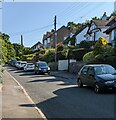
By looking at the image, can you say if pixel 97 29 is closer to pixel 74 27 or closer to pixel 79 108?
pixel 74 27

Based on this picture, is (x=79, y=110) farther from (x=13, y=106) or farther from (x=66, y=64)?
(x=66, y=64)

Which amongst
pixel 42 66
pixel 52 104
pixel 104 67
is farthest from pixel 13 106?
pixel 42 66

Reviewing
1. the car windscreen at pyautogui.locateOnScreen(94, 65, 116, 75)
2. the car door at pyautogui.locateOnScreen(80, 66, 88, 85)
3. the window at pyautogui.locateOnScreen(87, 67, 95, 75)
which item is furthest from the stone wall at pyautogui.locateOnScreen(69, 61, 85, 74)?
the car windscreen at pyautogui.locateOnScreen(94, 65, 116, 75)

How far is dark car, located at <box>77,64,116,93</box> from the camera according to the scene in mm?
17109

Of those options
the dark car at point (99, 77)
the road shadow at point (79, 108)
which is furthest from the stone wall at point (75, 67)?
the road shadow at point (79, 108)

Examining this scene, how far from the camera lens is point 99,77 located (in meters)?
17.7

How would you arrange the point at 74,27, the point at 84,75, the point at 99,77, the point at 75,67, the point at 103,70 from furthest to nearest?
1. the point at 74,27
2. the point at 75,67
3. the point at 84,75
4. the point at 103,70
5. the point at 99,77

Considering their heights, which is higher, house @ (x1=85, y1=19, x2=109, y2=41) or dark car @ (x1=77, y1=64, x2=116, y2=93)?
house @ (x1=85, y1=19, x2=109, y2=41)

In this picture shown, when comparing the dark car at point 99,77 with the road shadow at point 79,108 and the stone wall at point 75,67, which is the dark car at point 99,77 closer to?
the road shadow at point 79,108

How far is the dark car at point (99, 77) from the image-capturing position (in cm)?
1711

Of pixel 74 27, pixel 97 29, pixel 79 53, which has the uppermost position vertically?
pixel 74 27

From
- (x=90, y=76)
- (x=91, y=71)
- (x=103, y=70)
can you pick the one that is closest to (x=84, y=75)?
(x=91, y=71)

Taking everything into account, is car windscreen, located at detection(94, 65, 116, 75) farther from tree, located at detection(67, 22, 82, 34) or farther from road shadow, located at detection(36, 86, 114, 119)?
tree, located at detection(67, 22, 82, 34)

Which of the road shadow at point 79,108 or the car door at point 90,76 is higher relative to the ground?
the car door at point 90,76
